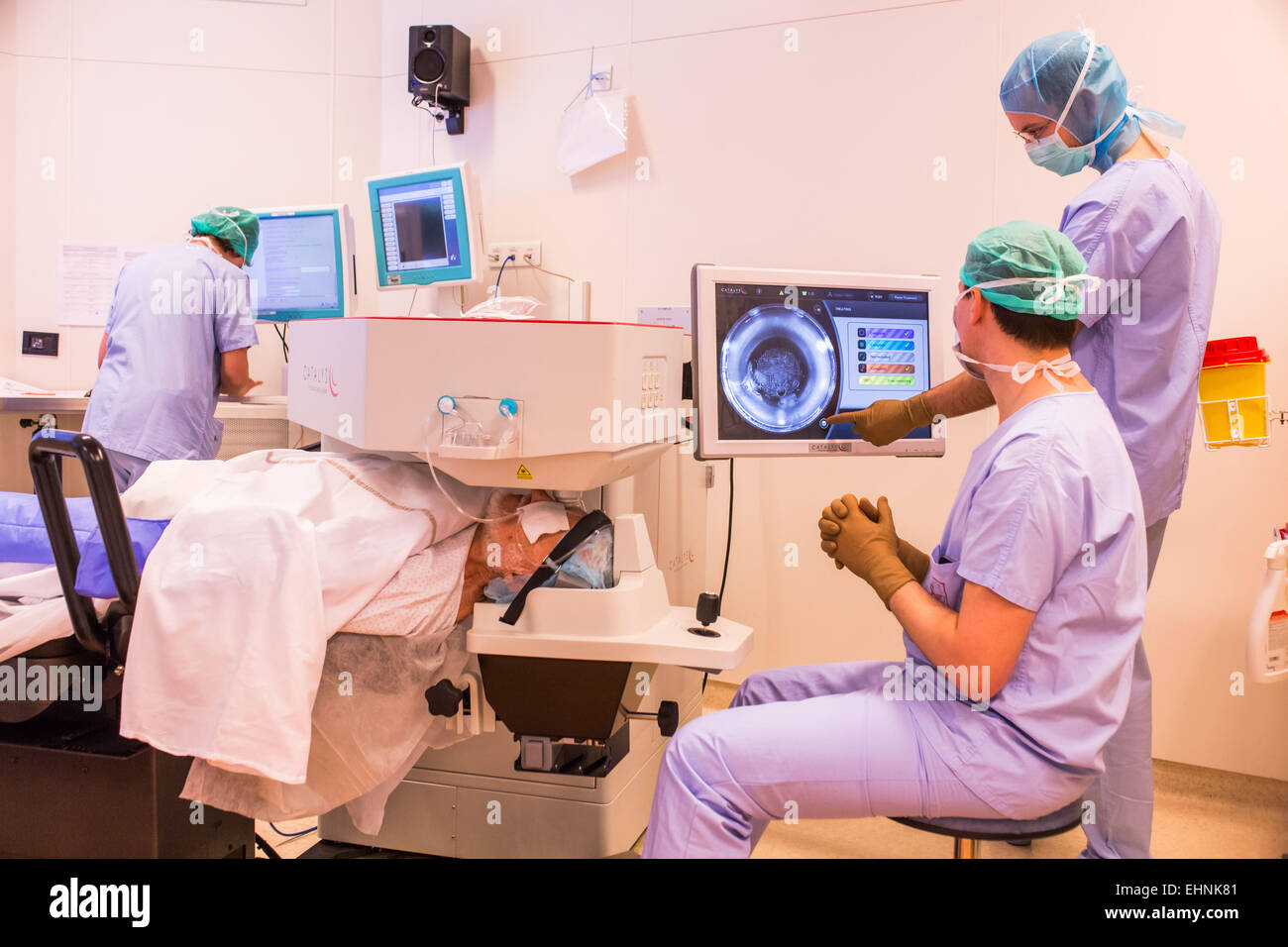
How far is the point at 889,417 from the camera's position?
1.66 m

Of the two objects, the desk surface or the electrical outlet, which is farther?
the electrical outlet

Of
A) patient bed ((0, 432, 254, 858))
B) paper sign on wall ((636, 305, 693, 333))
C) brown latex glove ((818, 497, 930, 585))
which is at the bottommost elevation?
patient bed ((0, 432, 254, 858))

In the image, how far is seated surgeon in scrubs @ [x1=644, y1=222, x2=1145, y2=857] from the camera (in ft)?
3.81

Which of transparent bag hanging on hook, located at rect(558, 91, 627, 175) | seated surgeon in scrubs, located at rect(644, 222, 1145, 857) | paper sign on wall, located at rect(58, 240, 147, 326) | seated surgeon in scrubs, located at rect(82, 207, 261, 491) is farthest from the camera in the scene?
paper sign on wall, located at rect(58, 240, 147, 326)

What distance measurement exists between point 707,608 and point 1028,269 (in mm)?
633

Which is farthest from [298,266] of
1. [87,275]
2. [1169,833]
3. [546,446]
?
[1169,833]

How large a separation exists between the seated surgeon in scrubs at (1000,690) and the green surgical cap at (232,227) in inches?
84.2

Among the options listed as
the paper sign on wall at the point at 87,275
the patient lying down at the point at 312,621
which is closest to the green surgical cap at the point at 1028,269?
the patient lying down at the point at 312,621

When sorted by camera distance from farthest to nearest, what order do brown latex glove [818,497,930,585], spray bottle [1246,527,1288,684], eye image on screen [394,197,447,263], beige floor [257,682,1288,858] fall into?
eye image on screen [394,197,447,263] < beige floor [257,682,1288,858] < spray bottle [1246,527,1288,684] < brown latex glove [818,497,930,585]

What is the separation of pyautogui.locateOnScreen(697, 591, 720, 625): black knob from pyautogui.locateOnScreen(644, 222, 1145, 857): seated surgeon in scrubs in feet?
0.56

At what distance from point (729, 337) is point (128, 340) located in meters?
1.83

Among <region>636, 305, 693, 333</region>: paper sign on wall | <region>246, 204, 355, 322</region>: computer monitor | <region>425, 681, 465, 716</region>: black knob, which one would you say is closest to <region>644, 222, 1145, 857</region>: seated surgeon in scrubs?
<region>425, 681, 465, 716</region>: black knob

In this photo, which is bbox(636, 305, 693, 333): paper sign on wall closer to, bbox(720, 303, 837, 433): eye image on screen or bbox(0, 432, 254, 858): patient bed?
bbox(720, 303, 837, 433): eye image on screen

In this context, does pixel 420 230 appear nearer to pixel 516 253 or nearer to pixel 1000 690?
pixel 516 253
